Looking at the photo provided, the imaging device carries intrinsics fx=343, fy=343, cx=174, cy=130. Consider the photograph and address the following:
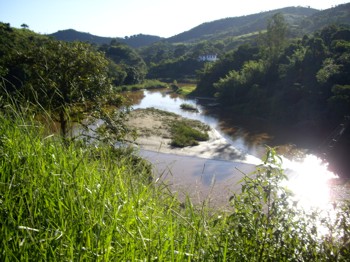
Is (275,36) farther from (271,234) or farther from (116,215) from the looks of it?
(116,215)

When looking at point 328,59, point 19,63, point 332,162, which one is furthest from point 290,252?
point 328,59

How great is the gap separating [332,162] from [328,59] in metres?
16.9

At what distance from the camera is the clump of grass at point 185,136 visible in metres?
27.9

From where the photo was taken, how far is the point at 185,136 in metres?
29.6

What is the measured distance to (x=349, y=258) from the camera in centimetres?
291

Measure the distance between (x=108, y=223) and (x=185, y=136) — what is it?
27.4 metres

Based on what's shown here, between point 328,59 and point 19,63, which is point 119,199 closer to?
point 19,63

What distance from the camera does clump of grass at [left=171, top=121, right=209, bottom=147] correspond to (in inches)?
1098

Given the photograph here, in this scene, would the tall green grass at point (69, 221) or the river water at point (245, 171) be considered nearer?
the tall green grass at point (69, 221)

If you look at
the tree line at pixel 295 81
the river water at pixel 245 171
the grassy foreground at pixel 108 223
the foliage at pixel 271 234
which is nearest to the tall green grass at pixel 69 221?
the grassy foreground at pixel 108 223

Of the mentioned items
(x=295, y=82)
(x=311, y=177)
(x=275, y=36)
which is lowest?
(x=311, y=177)

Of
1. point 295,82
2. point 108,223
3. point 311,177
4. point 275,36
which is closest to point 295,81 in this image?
point 295,82

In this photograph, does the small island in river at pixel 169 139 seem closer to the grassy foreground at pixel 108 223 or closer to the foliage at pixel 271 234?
the foliage at pixel 271 234

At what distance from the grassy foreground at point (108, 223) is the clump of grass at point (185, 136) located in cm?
2422
